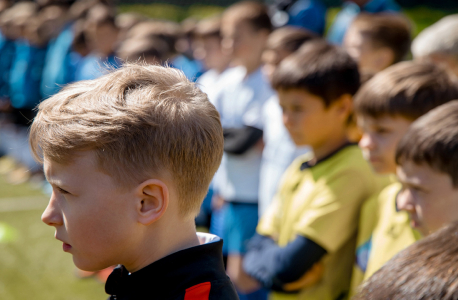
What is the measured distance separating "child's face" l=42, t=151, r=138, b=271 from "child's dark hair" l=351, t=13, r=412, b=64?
10.1ft

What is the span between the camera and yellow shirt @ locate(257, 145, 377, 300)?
223 centimetres

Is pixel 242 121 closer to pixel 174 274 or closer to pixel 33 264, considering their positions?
pixel 33 264

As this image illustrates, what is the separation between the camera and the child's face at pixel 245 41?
13.9 ft

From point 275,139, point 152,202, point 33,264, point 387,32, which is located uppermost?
point 387,32

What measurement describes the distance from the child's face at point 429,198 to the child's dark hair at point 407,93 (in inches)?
21.2

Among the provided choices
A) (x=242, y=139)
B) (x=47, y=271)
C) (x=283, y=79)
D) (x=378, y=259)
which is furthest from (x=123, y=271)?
(x=47, y=271)

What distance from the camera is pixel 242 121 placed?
12.7ft

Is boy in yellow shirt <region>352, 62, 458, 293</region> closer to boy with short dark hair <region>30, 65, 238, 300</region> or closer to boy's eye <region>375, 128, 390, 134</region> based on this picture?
boy's eye <region>375, 128, 390, 134</region>

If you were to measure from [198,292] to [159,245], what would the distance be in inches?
6.7

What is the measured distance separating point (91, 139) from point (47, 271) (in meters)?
3.81

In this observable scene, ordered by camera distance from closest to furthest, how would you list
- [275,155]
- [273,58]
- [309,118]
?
[309,118] → [275,155] → [273,58]

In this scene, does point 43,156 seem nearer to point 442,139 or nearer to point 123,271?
point 123,271

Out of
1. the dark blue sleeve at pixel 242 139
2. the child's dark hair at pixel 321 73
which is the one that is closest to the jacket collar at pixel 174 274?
the child's dark hair at pixel 321 73

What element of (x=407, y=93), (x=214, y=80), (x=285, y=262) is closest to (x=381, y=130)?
(x=407, y=93)
